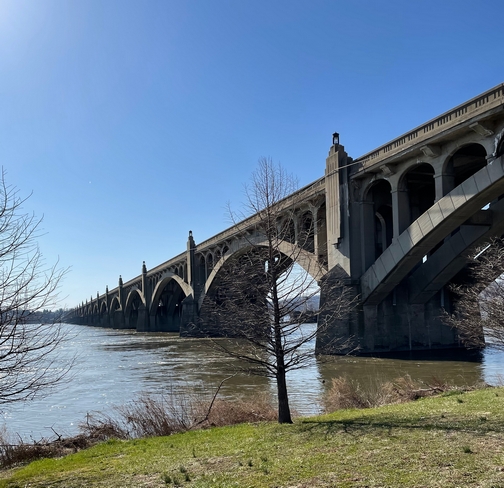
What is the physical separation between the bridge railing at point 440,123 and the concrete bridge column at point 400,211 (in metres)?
2.08

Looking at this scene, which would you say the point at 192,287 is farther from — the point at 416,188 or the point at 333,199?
the point at 416,188

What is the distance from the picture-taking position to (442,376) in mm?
21266

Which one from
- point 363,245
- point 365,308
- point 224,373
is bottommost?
point 224,373

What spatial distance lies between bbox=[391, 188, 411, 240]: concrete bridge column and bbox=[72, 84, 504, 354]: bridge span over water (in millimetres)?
52

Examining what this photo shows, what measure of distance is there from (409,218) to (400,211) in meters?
0.82

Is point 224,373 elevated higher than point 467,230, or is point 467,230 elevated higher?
point 467,230

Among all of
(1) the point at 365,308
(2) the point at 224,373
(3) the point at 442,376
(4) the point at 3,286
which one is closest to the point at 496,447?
(4) the point at 3,286

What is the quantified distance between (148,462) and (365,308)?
75.1ft

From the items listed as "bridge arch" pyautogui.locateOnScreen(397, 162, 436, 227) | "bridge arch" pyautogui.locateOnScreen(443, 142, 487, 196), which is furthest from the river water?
"bridge arch" pyautogui.locateOnScreen(443, 142, 487, 196)

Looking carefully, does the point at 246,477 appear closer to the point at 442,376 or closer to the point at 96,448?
the point at 96,448

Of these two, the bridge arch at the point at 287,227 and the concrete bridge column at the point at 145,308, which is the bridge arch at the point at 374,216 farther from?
the concrete bridge column at the point at 145,308

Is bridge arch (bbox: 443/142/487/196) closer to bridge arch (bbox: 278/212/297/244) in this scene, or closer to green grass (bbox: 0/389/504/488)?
bridge arch (bbox: 278/212/297/244)

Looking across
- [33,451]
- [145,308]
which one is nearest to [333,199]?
[33,451]

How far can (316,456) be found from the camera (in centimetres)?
705
